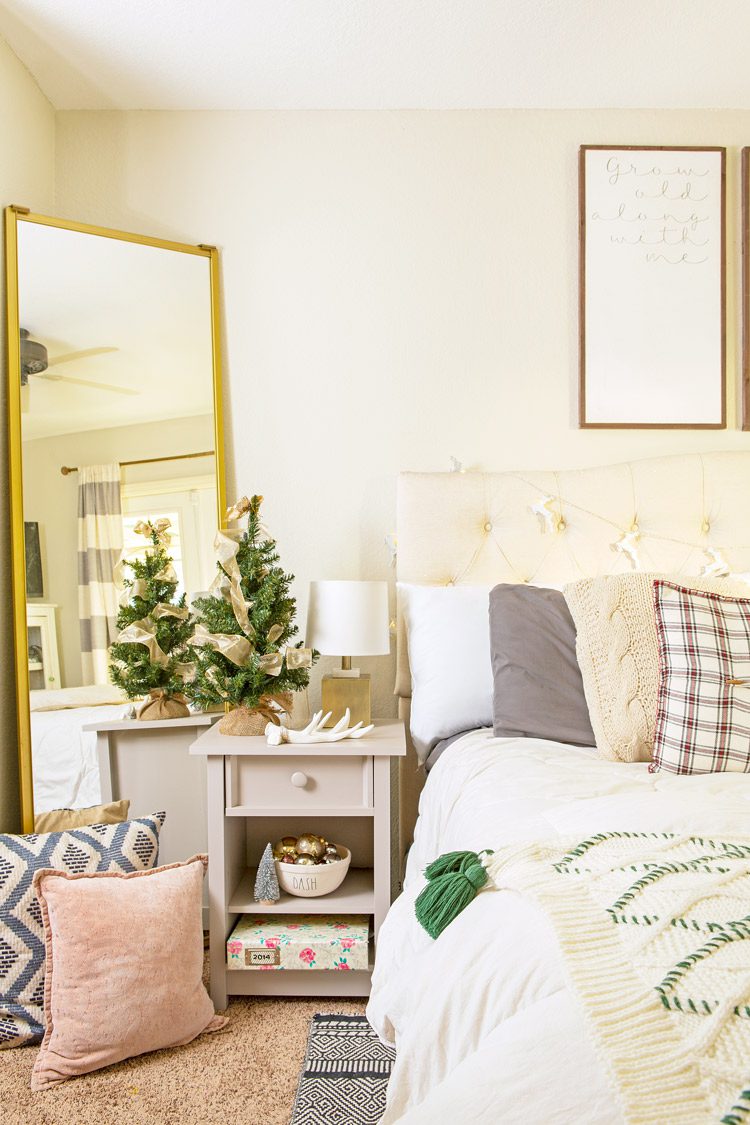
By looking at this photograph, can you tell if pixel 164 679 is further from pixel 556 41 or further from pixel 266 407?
pixel 556 41

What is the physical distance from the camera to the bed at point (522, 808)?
713 millimetres

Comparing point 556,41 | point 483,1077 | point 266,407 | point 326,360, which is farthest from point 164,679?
point 556,41

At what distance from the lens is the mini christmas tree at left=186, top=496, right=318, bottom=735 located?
78.3 inches

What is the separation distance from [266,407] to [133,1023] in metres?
1.63

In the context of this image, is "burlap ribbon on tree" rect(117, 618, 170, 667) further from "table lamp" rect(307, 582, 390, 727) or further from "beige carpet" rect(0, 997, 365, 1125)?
"beige carpet" rect(0, 997, 365, 1125)

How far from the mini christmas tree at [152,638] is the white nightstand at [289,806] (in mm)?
309

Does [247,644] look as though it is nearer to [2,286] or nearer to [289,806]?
[289,806]

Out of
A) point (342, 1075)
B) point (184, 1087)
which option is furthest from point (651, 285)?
point (184, 1087)

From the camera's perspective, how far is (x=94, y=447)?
2270mm

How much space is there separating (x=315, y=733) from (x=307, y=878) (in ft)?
1.12

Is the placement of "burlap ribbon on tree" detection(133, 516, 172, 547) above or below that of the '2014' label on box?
above

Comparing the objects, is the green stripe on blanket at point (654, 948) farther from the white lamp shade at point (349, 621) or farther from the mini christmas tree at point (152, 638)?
the mini christmas tree at point (152, 638)

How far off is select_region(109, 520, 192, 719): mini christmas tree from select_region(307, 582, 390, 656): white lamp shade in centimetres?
44

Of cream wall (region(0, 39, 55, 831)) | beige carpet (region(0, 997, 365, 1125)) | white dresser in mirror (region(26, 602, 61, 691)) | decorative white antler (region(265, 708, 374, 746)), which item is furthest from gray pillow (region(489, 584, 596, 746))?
cream wall (region(0, 39, 55, 831))
